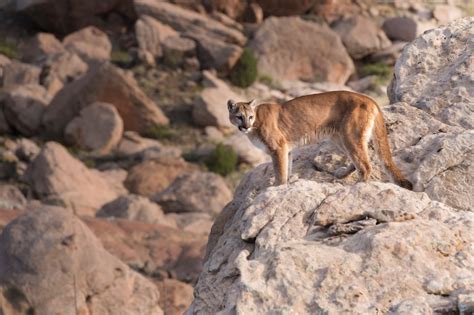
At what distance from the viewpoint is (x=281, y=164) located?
11.0 metres

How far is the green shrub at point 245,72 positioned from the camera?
41.2m

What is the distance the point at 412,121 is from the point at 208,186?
21.7 m

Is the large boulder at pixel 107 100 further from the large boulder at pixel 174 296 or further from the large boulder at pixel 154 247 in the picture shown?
the large boulder at pixel 174 296

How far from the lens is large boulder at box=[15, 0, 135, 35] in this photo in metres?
46.0

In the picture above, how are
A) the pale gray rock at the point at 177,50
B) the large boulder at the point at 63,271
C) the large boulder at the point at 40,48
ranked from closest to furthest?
the large boulder at the point at 63,271
the pale gray rock at the point at 177,50
the large boulder at the point at 40,48

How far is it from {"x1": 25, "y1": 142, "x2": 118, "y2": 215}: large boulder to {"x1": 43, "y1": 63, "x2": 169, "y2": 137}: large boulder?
22.1 feet

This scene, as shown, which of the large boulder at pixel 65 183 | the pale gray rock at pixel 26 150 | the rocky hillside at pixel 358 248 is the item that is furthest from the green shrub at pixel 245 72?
the rocky hillside at pixel 358 248

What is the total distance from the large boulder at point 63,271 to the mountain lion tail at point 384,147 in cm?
717

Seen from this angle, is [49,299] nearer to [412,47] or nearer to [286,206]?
[412,47]

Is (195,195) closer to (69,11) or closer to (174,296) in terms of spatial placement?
(174,296)

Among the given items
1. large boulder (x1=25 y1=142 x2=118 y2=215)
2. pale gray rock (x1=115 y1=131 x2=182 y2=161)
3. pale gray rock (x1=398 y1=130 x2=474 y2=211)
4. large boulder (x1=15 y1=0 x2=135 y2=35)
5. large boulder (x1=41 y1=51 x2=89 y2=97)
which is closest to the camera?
pale gray rock (x1=398 y1=130 x2=474 y2=211)

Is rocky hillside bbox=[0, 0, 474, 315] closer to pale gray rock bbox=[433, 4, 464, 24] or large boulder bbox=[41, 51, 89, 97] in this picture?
large boulder bbox=[41, 51, 89, 97]

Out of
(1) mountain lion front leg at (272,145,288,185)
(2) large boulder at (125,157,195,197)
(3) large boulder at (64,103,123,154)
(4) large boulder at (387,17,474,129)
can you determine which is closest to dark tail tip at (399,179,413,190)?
(4) large boulder at (387,17,474,129)

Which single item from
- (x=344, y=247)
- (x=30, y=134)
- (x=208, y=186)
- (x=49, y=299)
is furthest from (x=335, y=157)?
(x=30, y=134)
